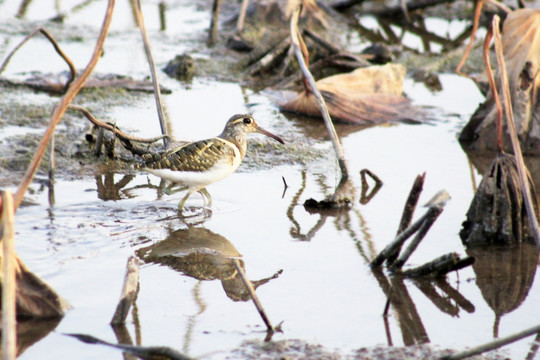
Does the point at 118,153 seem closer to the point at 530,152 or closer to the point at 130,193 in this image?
the point at 130,193

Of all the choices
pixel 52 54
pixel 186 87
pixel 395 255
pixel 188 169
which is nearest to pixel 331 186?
pixel 188 169

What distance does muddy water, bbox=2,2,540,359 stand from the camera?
4109 millimetres

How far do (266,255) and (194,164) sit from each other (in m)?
1.18

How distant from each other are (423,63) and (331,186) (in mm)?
5146

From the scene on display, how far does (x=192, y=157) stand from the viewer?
609 centimetres

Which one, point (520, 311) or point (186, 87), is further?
point (186, 87)

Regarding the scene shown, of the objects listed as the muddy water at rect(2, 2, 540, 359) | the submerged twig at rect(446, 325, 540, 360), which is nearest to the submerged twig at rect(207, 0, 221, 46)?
the muddy water at rect(2, 2, 540, 359)

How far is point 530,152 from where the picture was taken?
24.3 ft

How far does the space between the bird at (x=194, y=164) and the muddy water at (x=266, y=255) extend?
201 mm

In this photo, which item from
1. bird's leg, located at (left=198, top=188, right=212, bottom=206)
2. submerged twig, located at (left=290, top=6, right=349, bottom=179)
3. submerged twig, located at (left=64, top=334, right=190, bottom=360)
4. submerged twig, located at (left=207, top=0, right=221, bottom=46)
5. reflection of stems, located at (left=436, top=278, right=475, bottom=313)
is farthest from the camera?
submerged twig, located at (left=207, top=0, right=221, bottom=46)

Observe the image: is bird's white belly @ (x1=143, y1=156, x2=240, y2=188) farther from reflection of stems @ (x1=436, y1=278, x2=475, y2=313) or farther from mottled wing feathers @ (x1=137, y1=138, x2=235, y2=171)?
reflection of stems @ (x1=436, y1=278, x2=475, y2=313)

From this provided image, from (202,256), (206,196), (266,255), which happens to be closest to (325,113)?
(206,196)

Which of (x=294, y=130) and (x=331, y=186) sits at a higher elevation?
(x=294, y=130)

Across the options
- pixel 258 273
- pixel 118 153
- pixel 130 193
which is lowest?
pixel 258 273
